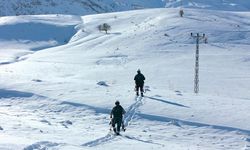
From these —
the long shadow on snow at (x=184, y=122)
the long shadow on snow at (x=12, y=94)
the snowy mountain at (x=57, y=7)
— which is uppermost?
the snowy mountain at (x=57, y=7)

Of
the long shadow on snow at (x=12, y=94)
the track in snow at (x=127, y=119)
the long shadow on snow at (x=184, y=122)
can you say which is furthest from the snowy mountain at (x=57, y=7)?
the long shadow on snow at (x=184, y=122)

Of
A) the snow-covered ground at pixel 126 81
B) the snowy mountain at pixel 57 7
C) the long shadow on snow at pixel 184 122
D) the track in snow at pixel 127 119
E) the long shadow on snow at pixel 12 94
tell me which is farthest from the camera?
the snowy mountain at pixel 57 7

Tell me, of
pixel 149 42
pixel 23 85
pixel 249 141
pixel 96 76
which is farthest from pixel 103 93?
pixel 149 42

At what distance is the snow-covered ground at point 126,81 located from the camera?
20672 millimetres

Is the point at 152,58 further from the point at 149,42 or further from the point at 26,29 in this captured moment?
the point at 26,29

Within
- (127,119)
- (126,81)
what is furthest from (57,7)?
(127,119)

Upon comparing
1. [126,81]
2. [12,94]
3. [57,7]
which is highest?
[57,7]

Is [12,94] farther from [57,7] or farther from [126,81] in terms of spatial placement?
[57,7]

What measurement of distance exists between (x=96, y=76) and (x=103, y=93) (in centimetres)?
1374

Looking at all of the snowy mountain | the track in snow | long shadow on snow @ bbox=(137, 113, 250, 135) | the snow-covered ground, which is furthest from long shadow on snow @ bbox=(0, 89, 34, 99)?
A: the snowy mountain

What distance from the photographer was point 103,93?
2883 cm

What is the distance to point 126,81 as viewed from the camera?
40.2 metres

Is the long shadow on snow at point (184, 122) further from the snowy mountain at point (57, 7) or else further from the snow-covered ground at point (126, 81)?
the snowy mountain at point (57, 7)

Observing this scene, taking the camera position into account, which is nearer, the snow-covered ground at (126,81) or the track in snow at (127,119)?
the track in snow at (127,119)
